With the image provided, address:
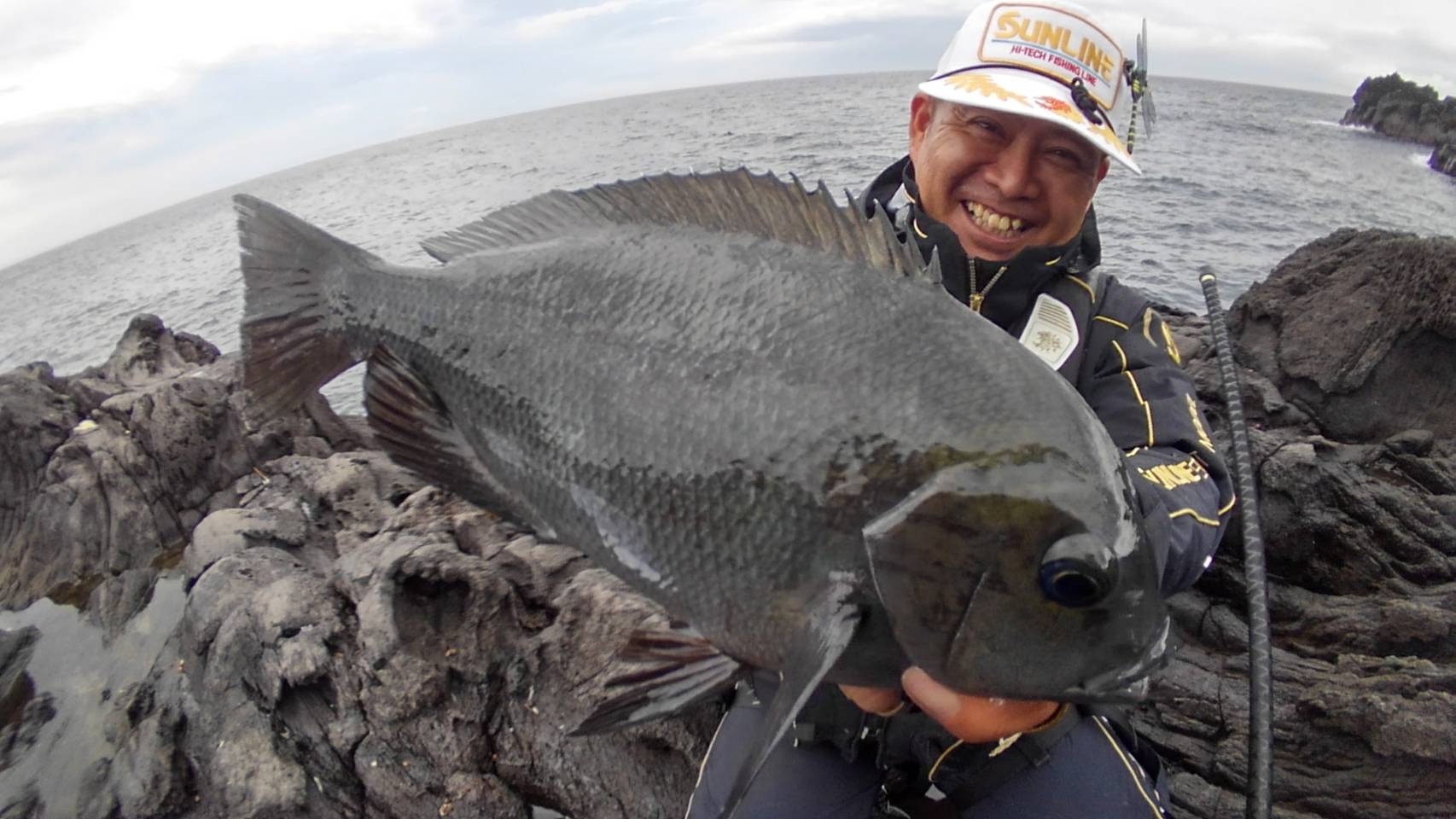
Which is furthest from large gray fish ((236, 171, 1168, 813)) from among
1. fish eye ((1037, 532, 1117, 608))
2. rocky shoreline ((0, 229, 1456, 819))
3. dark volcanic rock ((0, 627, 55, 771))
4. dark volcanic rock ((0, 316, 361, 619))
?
dark volcanic rock ((0, 316, 361, 619))

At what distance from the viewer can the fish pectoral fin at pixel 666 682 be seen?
172cm

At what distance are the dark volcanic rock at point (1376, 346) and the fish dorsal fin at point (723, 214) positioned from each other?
6.76 metres

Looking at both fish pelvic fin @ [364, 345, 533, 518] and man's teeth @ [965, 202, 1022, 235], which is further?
man's teeth @ [965, 202, 1022, 235]

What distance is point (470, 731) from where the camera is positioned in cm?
283

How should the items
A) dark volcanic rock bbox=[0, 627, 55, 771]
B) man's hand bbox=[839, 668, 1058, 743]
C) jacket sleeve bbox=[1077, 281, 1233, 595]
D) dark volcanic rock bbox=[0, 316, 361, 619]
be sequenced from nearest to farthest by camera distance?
man's hand bbox=[839, 668, 1058, 743], jacket sleeve bbox=[1077, 281, 1233, 595], dark volcanic rock bbox=[0, 627, 55, 771], dark volcanic rock bbox=[0, 316, 361, 619]

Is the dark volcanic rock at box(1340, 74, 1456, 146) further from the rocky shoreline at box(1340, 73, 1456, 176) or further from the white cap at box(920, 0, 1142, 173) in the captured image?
the white cap at box(920, 0, 1142, 173)

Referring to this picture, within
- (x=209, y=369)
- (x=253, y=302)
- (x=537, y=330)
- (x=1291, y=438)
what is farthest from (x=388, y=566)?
(x=1291, y=438)

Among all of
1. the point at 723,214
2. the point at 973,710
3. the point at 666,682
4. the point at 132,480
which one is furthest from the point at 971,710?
the point at 132,480

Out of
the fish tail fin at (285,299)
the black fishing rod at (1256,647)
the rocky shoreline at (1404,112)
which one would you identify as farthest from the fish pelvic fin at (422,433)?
the rocky shoreline at (1404,112)

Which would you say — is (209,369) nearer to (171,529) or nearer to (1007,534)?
(171,529)

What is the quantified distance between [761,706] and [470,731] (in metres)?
1.27

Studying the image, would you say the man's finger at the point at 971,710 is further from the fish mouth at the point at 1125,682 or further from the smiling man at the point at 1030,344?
the smiling man at the point at 1030,344

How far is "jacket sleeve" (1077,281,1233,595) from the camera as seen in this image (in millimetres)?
1945

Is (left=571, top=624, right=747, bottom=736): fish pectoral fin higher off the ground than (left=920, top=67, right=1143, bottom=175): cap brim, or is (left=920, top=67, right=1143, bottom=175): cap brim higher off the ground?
(left=920, top=67, right=1143, bottom=175): cap brim
